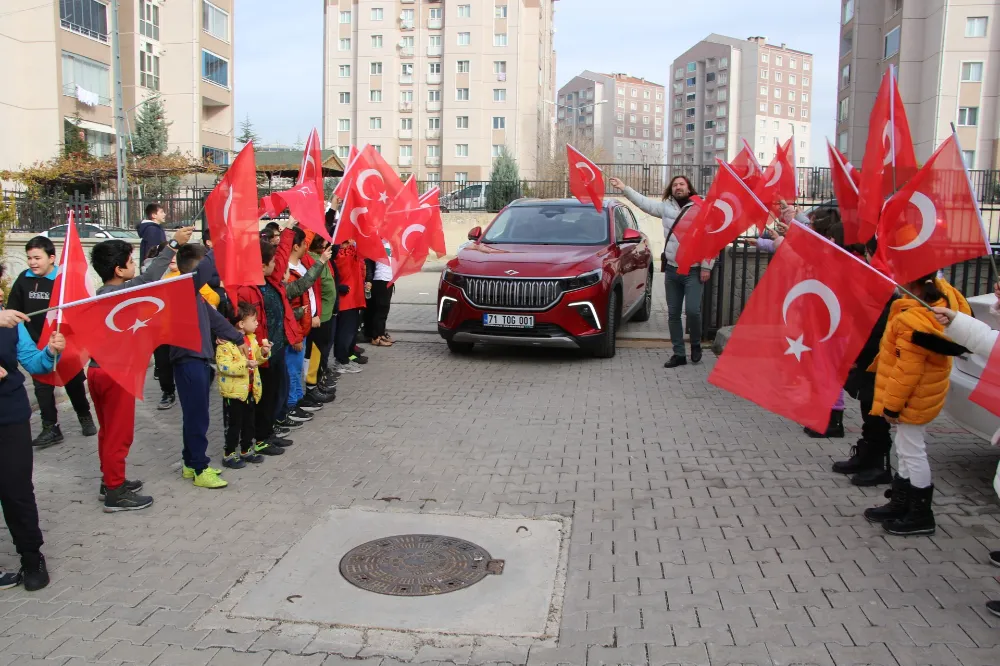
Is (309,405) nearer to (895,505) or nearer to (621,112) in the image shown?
(895,505)

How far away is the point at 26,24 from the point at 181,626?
145ft

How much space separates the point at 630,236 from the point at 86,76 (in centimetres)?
4035

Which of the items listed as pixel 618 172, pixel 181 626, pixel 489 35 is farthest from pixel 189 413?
pixel 489 35

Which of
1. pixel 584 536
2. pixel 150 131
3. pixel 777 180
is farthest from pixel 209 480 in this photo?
pixel 150 131

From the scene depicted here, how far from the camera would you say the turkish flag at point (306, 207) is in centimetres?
718

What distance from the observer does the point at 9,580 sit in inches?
166

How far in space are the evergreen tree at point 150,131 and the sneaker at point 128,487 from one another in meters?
42.8

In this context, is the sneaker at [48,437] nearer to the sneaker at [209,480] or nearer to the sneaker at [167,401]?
the sneaker at [167,401]

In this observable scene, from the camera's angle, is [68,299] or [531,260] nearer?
[68,299]

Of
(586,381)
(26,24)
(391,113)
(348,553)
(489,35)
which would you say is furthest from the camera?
(391,113)

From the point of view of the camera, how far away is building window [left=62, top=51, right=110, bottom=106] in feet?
135

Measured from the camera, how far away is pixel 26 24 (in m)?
39.4

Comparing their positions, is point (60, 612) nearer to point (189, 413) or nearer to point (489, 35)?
point (189, 413)

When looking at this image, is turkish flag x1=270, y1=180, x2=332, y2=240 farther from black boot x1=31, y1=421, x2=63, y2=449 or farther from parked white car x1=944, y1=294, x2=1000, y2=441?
parked white car x1=944, y1=294, x2=1000, y2=441
